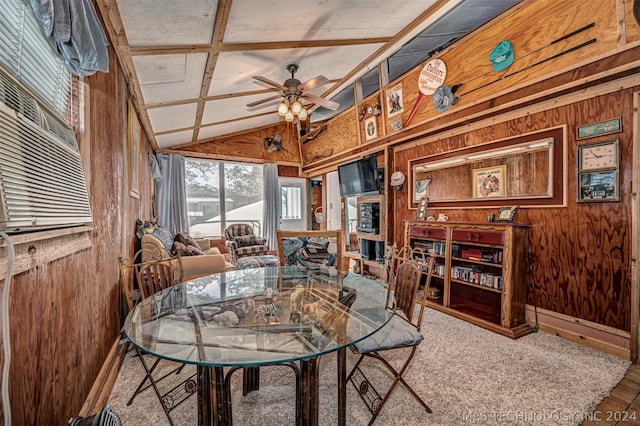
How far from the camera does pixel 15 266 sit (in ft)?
2.89

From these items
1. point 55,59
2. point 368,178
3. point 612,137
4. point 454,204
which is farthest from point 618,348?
point 55,59

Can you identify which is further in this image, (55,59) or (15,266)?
(55,59)

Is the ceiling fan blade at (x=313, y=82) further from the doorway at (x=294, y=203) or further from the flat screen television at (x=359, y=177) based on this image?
the doorway at (x=294, y=203)

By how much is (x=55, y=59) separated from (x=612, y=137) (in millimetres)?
3737

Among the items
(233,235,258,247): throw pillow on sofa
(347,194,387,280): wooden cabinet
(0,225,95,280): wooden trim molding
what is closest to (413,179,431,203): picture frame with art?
(347,194,387,280): wooden cabinet

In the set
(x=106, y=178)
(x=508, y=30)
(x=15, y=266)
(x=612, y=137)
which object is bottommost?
(x=15, y=266)

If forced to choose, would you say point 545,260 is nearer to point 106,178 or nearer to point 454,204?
point 454,204

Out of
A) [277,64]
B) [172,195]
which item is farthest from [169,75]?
[172,195]

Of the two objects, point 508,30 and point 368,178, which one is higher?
point 508,30

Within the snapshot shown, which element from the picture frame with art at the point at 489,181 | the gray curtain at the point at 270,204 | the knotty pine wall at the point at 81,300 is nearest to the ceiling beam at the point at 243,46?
the knotty pine wall at the point at 81,300

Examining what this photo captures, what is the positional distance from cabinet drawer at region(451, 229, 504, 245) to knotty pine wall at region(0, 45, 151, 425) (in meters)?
3.26

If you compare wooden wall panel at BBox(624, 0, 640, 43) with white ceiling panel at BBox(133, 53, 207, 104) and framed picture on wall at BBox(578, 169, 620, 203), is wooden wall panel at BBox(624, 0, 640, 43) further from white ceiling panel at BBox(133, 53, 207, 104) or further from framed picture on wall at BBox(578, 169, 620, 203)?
white ceiling panel at BBox(133, 53, 207, 104)

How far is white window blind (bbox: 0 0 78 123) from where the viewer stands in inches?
36.0

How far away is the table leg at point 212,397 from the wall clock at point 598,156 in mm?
3187
